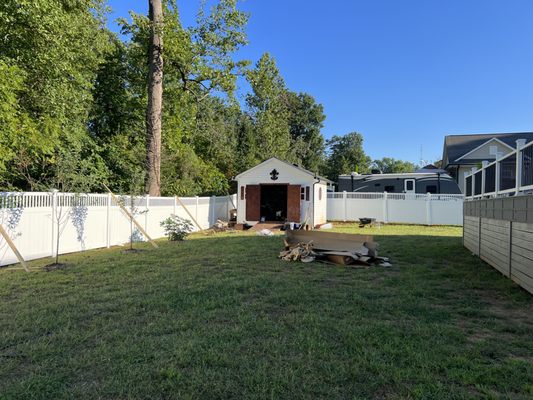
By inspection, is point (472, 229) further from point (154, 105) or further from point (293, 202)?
point (154, 105)

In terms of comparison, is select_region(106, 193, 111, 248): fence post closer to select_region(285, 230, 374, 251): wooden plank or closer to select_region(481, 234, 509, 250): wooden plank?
select_region(285, 230, 374, 251): wooden plank

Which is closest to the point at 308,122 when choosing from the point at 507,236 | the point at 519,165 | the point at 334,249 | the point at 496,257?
the point at 334,249

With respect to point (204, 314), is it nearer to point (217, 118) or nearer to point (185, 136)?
point (185, 136)

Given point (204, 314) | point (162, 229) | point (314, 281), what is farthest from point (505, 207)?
point (162, 229)

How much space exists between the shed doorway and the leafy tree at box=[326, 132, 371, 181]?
80.5ft

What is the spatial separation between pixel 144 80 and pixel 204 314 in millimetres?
17301

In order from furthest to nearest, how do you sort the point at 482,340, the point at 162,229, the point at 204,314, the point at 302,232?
the point at 162,229 → the point at 302,232 → the point at 204,314 → the point at 482,340

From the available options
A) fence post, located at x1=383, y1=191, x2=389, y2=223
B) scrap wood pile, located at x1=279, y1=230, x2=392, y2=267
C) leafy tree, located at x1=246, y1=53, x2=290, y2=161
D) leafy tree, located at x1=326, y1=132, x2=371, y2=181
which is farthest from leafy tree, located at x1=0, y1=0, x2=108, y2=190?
leafy tree, located at x1=326, y1=132, x2=371, y2=181

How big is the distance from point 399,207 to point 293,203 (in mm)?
6460

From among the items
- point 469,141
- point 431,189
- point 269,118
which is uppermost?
point 269,118

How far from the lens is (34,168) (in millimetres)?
13852

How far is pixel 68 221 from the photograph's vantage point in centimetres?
918

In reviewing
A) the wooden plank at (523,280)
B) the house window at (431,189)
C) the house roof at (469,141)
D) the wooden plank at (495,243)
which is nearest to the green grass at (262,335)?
the wooden plank at (523,280)

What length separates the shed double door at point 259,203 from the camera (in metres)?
18.2
